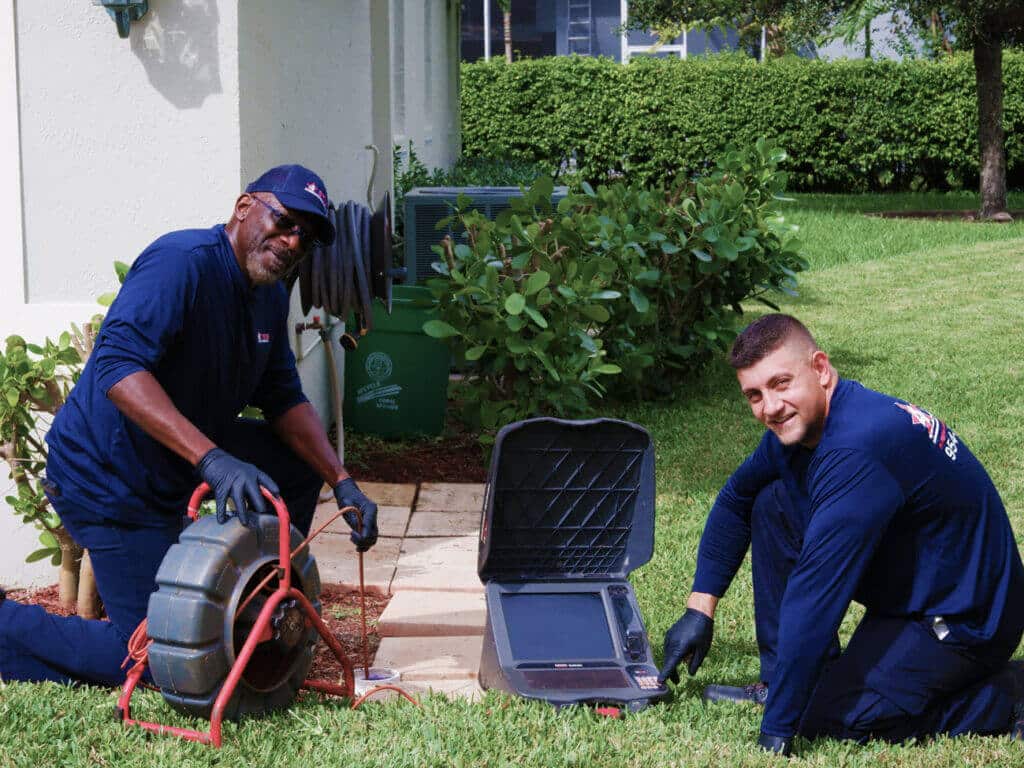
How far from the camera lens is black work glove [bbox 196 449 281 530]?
11.4 ft

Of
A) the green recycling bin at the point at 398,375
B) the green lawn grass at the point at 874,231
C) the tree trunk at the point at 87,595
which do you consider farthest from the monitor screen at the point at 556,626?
the green lawn grass at the point at 874,231

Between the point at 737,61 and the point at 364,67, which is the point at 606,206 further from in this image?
the point at 737,61

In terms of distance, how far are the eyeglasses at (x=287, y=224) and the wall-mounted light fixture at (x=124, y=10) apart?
5.92 feet

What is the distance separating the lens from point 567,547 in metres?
4.49

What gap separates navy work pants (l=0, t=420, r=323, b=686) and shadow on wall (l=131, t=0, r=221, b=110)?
215 centimetres

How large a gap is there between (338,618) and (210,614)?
1.91 m

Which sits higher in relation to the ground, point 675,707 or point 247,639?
point 247,639

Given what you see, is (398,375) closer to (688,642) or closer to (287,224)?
(287,224)

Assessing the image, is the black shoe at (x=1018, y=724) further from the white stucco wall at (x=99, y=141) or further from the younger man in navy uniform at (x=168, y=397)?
the white stucco wall at (x=99, y=141)

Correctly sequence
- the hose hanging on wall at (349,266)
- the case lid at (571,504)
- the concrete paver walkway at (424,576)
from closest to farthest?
the case lid at (571,504) < the concrete paver walkway at (424,576) < the hose hanging on wall at (349,266)

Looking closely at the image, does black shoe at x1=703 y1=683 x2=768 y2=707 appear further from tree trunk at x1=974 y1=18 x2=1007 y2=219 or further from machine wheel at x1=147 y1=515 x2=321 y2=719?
tree trunk at x1=974 y1=18 x2=1007 y2=219

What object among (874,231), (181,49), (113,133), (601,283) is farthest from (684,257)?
(874,231)

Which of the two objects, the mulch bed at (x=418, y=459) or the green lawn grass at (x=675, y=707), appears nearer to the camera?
the green lawn grass at (x=675, y=707)

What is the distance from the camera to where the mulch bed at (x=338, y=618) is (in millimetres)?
4848
